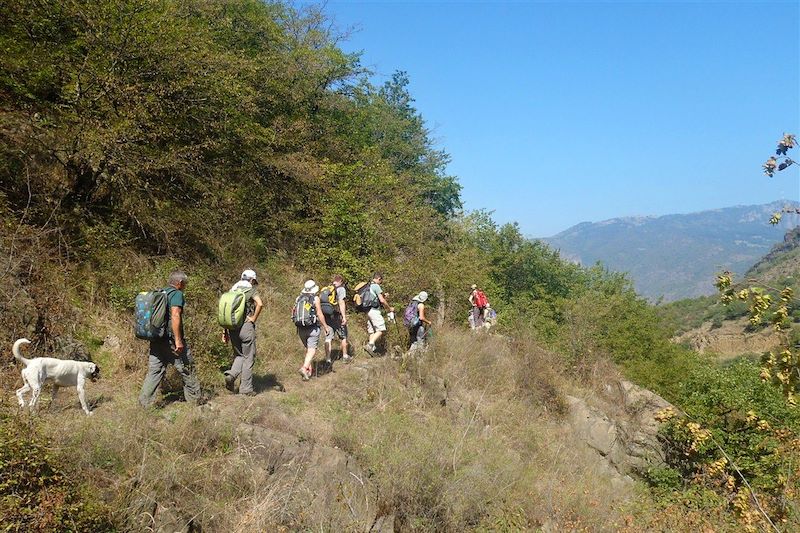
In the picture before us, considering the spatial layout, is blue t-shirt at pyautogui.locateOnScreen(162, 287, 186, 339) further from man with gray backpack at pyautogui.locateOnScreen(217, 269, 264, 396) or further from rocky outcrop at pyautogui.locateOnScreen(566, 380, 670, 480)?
rocky outcrop at pyautogui.locateOnScreen(566, 380, 670, 480)

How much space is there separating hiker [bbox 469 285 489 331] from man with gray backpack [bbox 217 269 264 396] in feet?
28.3

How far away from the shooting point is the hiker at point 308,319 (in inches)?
341

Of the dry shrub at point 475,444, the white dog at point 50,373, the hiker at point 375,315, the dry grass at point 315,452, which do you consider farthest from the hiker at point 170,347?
the hiker at point 375,315

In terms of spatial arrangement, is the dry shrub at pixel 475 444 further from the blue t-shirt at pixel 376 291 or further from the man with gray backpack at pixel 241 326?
the man with gray backpack at pixel 241 326

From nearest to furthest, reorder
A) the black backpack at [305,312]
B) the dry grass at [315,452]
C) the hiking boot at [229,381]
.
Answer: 1. the dry grass at [315,452]
2. the hiking boot at [229,381]
3. the black backpack at [305,312]

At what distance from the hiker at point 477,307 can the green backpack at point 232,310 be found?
899cm

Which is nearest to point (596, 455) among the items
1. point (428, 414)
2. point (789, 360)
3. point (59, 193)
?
point (428, 414)

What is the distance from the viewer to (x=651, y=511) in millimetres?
6242

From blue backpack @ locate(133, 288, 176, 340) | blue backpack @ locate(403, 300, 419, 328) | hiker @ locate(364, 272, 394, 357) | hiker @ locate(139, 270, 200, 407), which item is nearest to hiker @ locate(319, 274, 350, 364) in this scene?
hiker @ locate(364, 272, 394, 357)

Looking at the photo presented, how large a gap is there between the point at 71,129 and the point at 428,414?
7.53 metres

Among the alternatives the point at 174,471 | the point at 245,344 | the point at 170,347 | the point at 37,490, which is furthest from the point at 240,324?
the point at 37,490

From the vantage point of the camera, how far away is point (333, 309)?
9742mm

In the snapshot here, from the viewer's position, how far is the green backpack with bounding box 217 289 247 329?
280 inches

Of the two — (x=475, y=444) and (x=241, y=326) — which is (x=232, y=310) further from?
(x=475, y=444)
